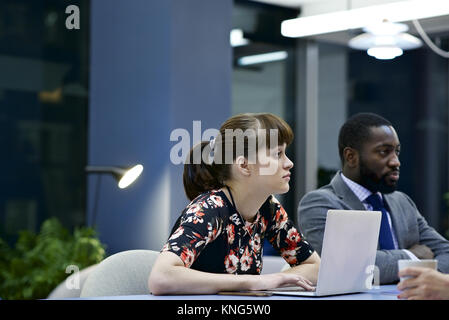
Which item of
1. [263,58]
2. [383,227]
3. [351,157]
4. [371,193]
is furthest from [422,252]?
[263,58]

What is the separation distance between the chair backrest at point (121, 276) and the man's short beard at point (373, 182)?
995mm

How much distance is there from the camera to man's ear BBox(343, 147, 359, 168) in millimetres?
2871

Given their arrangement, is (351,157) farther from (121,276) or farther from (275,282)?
(121,276)

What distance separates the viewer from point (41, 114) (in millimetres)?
5109

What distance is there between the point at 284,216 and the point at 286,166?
317 mm

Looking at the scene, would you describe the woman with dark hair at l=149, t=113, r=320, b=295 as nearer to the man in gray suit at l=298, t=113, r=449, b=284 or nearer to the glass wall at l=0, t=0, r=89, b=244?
the man in gray suit at l=298, t=113, r=449, b=284

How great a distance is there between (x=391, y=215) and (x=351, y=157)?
29 cm

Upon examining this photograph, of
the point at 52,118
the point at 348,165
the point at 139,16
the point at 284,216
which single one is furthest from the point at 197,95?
the point at 284,216

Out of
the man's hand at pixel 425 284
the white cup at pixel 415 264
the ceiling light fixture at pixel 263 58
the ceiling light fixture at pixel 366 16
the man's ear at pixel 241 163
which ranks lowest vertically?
the man's hand at pixel 425 284

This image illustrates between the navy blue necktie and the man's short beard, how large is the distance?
1.8 inches

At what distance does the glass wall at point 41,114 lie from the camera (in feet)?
16.2

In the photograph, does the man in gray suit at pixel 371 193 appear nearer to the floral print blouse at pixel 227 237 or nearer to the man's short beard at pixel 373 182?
the man's short beard at pixel 373 182

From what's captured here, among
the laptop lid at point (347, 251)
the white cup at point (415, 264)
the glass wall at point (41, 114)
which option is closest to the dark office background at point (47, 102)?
the glass wall at point (41, 114)

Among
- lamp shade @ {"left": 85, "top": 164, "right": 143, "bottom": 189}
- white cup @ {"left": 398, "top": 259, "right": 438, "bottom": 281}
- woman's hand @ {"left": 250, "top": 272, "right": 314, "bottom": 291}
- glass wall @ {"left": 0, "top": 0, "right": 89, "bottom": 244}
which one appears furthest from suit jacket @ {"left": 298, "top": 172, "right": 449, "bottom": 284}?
glass wall @ {"left": 0, "top": 0, "right": 89, "bottom": 244}
